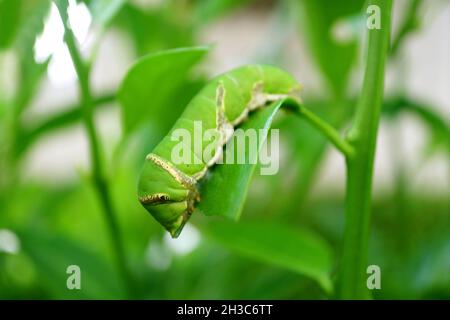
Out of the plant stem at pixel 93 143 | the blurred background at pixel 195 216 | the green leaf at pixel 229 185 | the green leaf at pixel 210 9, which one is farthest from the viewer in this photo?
the green leaf at pixel 210 9

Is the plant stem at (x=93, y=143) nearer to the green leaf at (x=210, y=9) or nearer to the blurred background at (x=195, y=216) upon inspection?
the blurred background at (x=195, y=216)

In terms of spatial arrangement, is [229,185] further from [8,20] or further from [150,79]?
[8,20]

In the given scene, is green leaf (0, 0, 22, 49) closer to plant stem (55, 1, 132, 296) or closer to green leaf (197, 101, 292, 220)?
plant stem (55, 1, 132, 296)

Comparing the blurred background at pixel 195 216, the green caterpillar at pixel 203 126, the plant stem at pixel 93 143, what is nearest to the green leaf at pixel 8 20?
the blurred background at pixel 195 216

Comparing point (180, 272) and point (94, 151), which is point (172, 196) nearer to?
point (94, 151)

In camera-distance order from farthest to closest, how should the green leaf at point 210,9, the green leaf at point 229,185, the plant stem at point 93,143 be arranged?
the green leaf at point 210,9 < the plant stem at point 93,143 < the green leaf at point 229,185

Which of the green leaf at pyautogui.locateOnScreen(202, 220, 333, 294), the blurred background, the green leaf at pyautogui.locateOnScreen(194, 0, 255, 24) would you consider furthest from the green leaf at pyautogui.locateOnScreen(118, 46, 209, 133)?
the green leaf at pyautogui.locateOnScreen(194, 0, 255, 24)
